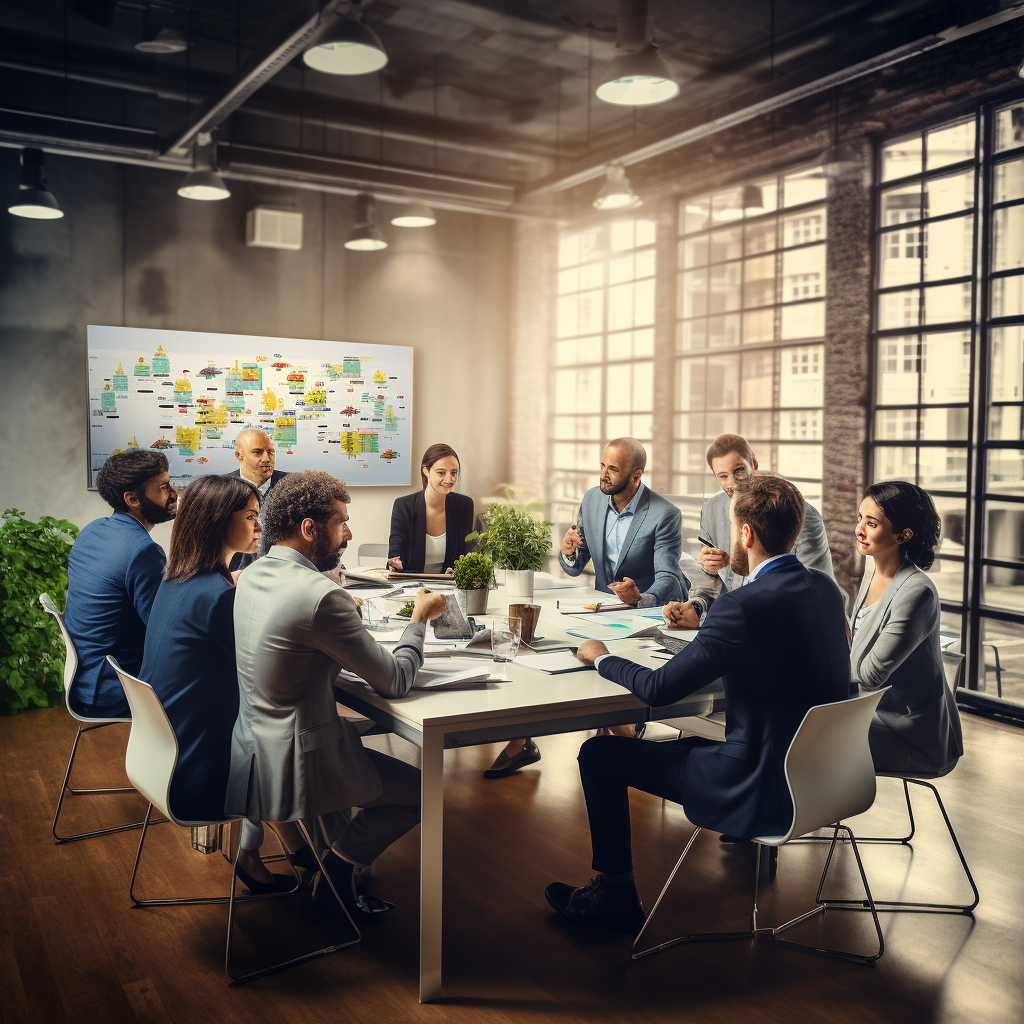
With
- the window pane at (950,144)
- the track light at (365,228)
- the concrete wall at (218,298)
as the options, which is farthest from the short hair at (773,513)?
the concrete wall at (218,298)

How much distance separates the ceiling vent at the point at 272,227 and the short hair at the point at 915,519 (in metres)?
5.85

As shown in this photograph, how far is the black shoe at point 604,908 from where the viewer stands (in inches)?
109

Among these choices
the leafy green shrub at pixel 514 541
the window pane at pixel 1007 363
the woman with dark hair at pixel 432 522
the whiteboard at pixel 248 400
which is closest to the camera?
the leafy green shrub at pixel 514 541

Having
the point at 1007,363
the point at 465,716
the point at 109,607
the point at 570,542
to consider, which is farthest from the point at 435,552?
the point at 1007,363

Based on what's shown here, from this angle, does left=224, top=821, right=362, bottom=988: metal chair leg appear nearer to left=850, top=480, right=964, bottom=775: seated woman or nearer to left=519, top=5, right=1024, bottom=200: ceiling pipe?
left=850, top=480, right=964, bottom=775: seated woman

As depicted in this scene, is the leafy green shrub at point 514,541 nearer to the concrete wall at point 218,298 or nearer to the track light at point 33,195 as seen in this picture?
the track light at point 33,195

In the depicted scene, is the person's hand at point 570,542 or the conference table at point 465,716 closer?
the conference table at point 465,716

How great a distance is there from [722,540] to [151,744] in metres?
2.80

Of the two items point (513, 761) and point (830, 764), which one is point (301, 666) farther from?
point (513, 761)

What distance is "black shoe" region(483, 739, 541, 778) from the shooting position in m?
4.16

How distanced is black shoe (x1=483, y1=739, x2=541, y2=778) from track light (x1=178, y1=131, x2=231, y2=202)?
4.24 m

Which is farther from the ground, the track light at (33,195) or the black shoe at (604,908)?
the track light at (33,195)

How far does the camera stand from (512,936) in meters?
2.75

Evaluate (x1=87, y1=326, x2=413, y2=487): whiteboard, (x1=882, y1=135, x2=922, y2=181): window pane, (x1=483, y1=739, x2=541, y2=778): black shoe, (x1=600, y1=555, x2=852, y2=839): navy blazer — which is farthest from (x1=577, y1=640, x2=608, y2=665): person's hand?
(x1=87, y1=326, x2=413, y2=487): whiteboard
